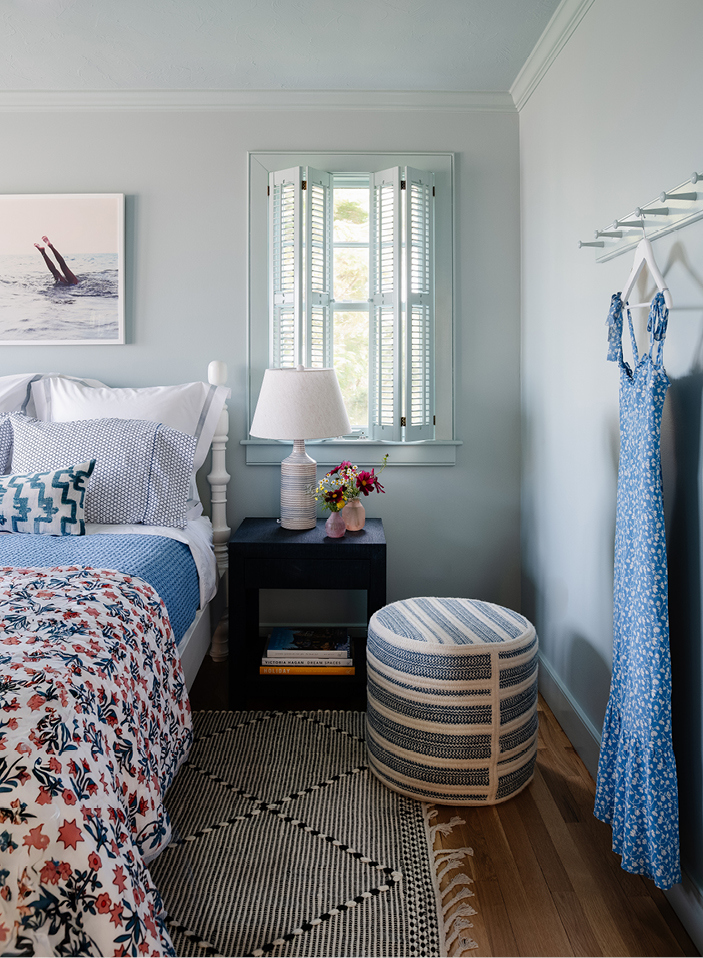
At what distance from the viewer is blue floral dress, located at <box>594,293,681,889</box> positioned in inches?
54.7

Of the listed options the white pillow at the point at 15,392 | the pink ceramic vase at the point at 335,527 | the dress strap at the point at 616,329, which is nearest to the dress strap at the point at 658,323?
the dress strap at the point at 616,329

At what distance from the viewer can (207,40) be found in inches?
95.6

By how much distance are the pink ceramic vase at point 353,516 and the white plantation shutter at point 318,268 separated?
697mm

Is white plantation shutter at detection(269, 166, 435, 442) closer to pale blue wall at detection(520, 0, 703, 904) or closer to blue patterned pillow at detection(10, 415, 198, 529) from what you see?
pale blue wall at detection(520, 0, 703, 904)

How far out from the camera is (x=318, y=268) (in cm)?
289

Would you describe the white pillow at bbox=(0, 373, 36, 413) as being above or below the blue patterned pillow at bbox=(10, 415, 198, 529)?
above

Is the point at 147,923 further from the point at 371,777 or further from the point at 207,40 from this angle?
the point at 207,40

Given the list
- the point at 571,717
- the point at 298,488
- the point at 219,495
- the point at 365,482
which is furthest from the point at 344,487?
the point at 571,717

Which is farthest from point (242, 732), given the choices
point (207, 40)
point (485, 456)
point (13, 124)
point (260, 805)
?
point (13, 124)

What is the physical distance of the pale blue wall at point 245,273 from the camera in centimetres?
291

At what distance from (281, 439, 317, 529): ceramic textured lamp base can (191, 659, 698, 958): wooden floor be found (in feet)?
4.00

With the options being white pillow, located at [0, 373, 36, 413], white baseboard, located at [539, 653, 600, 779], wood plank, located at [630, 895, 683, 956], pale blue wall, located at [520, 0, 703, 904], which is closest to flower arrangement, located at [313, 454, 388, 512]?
Result: pale blue wall, located at [520, 0, 703, 904]

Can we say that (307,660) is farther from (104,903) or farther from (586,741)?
(104,903)

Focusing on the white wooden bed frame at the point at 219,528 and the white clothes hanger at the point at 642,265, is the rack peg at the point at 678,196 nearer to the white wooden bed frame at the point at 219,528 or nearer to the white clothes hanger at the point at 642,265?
the white clothes hanger at the point at 642,265
